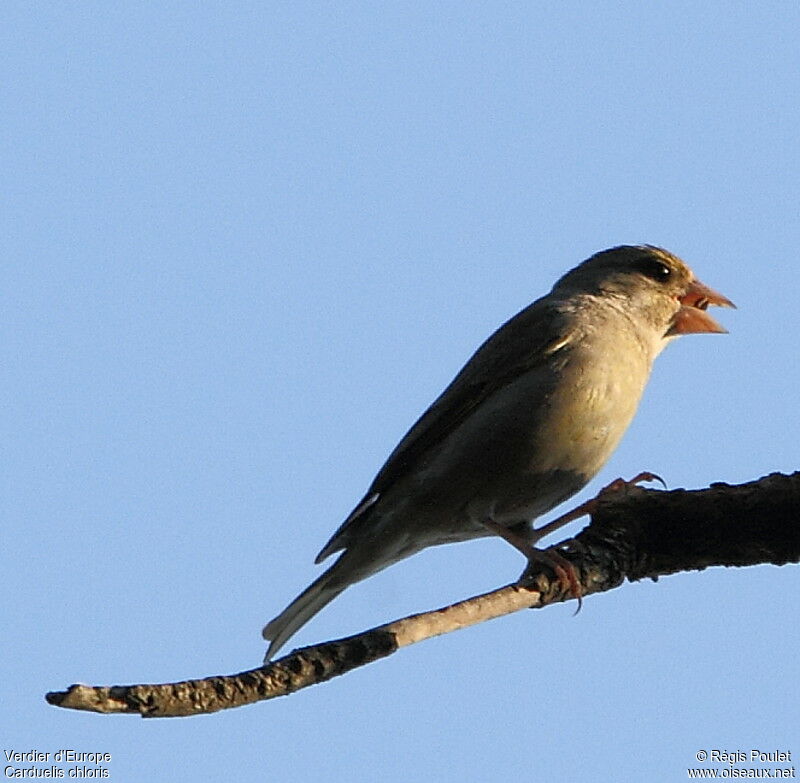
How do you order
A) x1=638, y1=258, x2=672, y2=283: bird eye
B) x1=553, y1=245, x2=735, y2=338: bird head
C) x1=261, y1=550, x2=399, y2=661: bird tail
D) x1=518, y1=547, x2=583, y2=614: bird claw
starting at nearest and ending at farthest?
x1=518, y1=547, x2=583, y2=614: bird claw, x1=261, y1=550, x2=399, y2=661: bird tail, x1=553, y1=245, x2=735, y2=338: bird head, x1=638, y1=258, x2=672, y2=283: bird eye

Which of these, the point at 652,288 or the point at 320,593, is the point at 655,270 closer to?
the point at 652,288

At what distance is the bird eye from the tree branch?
7.81 ft

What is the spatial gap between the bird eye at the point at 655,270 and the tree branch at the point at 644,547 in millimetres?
2380

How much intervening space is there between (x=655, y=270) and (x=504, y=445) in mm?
2161

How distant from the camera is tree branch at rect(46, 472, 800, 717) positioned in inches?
176

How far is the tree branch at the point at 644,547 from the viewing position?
448cm

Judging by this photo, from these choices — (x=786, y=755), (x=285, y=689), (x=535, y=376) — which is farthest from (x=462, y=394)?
(x=285, y=689)

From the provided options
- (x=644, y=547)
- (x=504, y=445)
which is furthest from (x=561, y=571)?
(x=504, y=445)

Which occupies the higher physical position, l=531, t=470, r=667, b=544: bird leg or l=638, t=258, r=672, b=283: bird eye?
l=638, t=258, r=672, b=283: bird eye

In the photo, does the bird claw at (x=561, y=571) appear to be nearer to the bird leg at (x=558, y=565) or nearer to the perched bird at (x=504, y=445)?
the bird leg at (x=558, y=565)

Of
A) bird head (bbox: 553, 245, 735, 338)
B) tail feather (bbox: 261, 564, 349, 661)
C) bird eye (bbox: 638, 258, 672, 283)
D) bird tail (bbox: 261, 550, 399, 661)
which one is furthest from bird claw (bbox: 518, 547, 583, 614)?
bird eye (bbox: 638, 258, 672, 283)

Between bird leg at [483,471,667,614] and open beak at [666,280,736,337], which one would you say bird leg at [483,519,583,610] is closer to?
bird leg at [483,471,667,614]

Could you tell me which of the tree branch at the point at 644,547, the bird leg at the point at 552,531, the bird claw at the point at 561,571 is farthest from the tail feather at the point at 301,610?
the tree branch at the point at 644,547

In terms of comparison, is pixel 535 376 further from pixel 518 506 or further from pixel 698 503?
pixel 698 503
